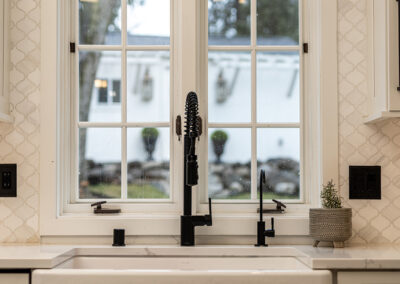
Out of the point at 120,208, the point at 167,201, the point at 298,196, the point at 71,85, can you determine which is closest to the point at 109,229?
Answer: the point at 120,208

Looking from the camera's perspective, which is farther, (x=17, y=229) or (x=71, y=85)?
(x=71, y=85)

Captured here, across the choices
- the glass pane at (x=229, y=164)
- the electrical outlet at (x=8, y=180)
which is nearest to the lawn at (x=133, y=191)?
the glass pane at (x=229, y=164)

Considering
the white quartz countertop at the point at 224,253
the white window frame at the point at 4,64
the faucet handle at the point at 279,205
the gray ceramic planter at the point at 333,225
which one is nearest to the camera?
the white quartz countertop at the point at 224,253

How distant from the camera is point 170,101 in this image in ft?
8.37

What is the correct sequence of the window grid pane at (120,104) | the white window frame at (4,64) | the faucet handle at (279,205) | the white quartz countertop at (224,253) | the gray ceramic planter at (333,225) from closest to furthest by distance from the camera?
1. the white quartz countertop at (224,253)
2. the gray ceramic planter at (333,225)
3. the white window frame at (4,64)
4. the faucet handle at (279,205)
5. the window grid pane at (120,104)

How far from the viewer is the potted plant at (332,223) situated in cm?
220

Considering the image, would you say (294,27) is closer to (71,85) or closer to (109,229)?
(71,85)

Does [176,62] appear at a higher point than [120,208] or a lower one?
higher

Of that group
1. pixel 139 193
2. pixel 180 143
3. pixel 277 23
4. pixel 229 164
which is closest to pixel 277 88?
pixel 277 23

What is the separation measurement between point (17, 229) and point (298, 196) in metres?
1.25

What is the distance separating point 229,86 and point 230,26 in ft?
0.91

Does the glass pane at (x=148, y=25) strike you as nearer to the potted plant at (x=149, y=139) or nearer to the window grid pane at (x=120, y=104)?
the window grid pane at (x=120, y=104)

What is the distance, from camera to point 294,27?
260 cm

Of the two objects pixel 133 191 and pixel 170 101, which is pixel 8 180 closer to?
pixel 133 191
